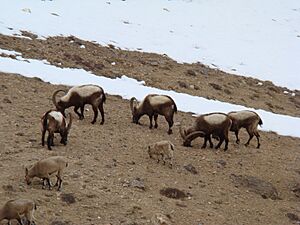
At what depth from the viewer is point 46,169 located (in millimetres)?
12492

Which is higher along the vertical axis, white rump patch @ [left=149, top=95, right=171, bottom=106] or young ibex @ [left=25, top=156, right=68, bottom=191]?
white rump patch @ [left=149, top=95, right=171, bottom=106]

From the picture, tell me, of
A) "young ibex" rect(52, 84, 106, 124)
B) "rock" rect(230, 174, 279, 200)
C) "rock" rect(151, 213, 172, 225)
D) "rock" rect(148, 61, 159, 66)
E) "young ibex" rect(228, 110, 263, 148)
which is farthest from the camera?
"rock" rect(148, 61, 159, 66)

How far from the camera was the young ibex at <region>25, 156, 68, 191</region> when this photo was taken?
12.5 metres

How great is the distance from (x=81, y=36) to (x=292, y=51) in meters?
19.4

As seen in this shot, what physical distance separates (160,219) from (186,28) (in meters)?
32.6

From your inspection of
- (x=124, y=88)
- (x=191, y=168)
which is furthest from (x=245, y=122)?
(x=124, y=88)

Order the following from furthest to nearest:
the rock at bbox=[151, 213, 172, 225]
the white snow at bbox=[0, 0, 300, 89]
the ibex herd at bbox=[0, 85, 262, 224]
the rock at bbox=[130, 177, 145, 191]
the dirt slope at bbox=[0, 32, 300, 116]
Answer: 1. the white snow at bbox=[0, 0, 300, 89]
2. the dirt slope at bbox=[0, 32, 300, 116]
3. the ibex herd at bbox=[0, 85, 262, 224]
4. the rock at bbox=[130, 177, 145, 191]
5. the rock at bbox=[151, 213, 172, 225]

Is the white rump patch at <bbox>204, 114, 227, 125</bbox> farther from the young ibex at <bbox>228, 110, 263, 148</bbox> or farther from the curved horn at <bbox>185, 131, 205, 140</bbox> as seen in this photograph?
the young ibex at <bbox>228, 110, 263, 148</bbox>

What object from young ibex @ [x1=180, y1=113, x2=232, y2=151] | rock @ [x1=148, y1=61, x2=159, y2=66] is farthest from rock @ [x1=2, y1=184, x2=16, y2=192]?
rock @ [x1=148, y1=61, x2=159, y2=66]

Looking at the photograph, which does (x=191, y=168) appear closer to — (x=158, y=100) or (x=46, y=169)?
(x=158, y=100)

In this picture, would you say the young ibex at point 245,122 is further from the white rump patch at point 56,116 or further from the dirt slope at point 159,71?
the dirt slope at point 159,71

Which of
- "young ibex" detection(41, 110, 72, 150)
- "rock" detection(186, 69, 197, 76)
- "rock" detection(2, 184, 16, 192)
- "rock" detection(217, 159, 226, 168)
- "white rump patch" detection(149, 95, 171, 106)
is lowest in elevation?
"rock" detection(2, 184, 16, 192)

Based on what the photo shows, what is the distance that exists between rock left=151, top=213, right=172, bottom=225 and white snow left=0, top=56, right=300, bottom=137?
12.1m

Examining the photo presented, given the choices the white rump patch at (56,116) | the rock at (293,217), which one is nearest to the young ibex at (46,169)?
the white rump patch at (56,116)
